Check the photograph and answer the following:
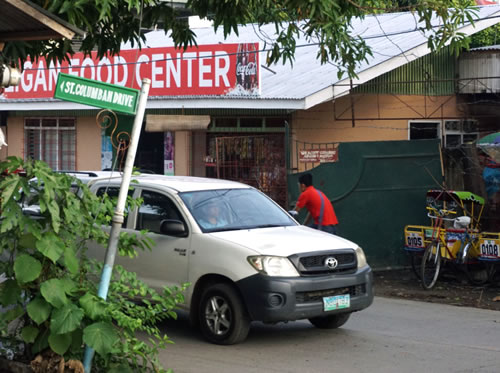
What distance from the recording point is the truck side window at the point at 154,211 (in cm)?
934

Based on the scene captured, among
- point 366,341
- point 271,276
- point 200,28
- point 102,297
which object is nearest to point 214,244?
point 271,276

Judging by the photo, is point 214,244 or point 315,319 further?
point 315,319

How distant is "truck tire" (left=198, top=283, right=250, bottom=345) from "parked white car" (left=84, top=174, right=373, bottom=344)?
10 millimetres

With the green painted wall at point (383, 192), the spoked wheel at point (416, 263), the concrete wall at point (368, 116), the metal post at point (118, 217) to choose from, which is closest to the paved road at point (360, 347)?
the metal post at point (118, 217)

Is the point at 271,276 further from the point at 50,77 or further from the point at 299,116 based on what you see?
the point at 50,77

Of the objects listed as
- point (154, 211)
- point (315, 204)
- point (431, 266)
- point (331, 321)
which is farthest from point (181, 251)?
point (431, 266)

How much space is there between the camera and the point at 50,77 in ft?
68.8

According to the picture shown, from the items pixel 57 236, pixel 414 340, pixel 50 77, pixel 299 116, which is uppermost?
pixel 50 77

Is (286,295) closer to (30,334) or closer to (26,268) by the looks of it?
(30,334)

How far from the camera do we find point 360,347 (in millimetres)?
8578

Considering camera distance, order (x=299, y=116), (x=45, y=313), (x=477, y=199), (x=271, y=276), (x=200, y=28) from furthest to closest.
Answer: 1. (x=200, y=28)
2. (x=299, y=116)
3. (x=477, y=199)
4. (x=271, y=276)
5. (x=45, y=313)

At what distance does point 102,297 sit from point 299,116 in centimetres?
1208

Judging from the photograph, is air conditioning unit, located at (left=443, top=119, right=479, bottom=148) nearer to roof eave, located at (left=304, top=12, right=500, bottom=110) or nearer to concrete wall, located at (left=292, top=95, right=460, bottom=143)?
concrete wall, located at (left=292, top=95, right=460, bottom=143)

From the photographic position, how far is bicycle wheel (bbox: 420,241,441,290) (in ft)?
40.7
